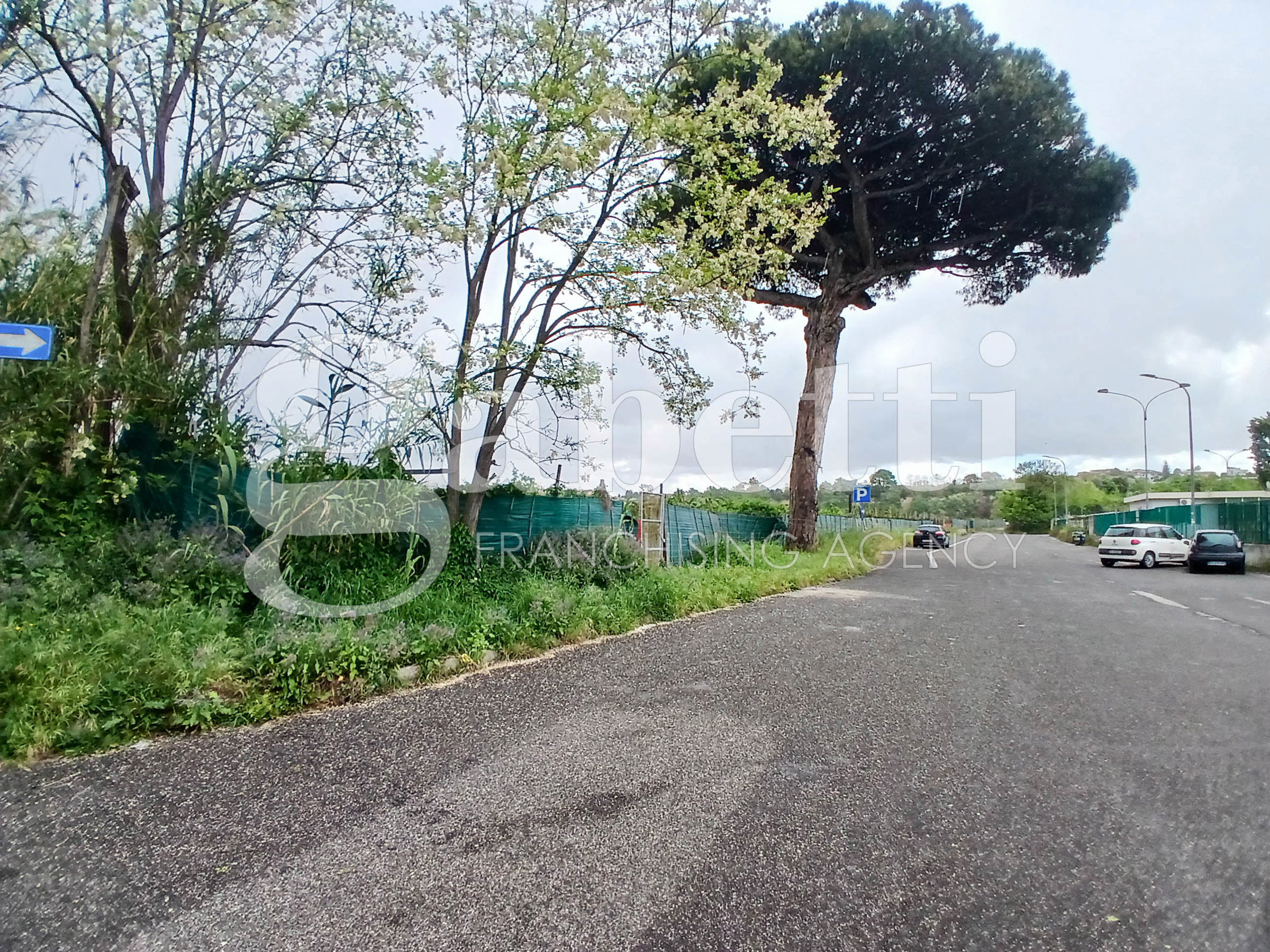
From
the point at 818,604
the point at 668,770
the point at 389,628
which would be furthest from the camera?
the point at 818,604

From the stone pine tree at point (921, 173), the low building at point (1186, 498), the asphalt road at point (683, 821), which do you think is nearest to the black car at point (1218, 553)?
the low building at point (1186, 498)

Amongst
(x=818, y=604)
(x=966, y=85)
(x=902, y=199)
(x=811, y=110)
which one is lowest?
(x=818, y=604)

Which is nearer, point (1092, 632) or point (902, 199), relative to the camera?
point (1092, 632)

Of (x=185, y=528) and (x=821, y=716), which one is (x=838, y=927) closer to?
(x=821, y=716)

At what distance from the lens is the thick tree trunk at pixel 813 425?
16.2m

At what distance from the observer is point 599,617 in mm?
7160

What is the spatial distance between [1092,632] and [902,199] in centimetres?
1163

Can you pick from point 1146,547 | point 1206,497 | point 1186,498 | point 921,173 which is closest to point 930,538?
point 1146,547

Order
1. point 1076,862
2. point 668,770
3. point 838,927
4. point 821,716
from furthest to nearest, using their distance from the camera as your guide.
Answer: point 821,716 < point 668,770 < point 1076,862 < point 838,927

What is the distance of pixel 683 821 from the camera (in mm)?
3055

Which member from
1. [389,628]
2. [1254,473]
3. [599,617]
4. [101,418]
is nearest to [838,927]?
[389,628]

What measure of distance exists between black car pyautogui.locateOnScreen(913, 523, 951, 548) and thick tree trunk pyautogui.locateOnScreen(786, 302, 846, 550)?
1494 cm

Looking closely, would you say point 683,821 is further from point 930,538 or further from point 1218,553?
point 930,538

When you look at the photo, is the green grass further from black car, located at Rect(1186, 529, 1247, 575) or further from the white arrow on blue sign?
black car, located at Rect(1186, 529, 1247, 575)
